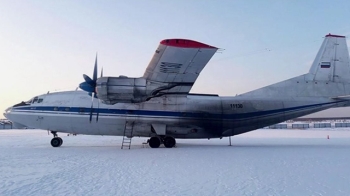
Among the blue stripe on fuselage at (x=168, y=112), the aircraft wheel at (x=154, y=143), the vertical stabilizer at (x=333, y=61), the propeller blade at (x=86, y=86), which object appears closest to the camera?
the propeller blade at (x=86, y=86)

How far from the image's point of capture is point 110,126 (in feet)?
52.7

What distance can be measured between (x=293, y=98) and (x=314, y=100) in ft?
4.19

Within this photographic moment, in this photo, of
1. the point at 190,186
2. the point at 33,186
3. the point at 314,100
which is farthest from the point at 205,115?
the point at 33,186

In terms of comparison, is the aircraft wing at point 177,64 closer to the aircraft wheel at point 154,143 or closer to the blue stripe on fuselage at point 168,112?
the blue stripe on fuselage at point 168,112

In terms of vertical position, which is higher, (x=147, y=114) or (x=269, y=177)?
(x=147, y=114)

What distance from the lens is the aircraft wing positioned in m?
11.1

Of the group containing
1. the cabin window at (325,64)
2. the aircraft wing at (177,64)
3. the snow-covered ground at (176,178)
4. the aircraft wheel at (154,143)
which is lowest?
the aircraft wheel at (154,143)

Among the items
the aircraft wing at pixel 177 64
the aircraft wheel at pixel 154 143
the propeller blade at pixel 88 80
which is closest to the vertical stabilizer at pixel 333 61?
the aircraft wing at pixel 177 64

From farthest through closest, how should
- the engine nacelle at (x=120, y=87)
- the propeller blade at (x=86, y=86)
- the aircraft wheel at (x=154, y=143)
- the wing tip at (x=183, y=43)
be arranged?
1. the aircraft wheel at (x=154, y=143)
2. the propeller blade at (x=86, y=86)
3. the engine nacelle at (x=120, y=87)
4. the wing tip at (x=183, y=43)

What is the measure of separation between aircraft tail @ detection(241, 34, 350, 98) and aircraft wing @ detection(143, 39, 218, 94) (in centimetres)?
533

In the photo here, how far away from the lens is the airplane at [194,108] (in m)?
15.9

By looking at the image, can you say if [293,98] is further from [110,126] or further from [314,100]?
[110,126]

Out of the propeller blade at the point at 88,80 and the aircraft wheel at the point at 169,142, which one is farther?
the aircraft wheel at the point at 169,142

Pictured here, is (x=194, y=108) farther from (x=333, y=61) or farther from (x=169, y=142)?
(x=333, y=61)
